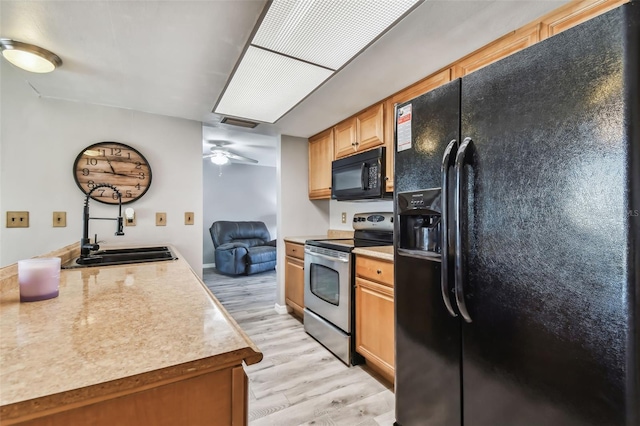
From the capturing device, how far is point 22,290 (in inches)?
33.6

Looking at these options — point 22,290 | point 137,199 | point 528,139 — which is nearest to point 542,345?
point 528,139

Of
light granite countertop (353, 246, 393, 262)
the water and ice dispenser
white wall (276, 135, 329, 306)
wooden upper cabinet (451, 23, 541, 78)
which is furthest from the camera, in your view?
white wall (276, 135, 329, 306)

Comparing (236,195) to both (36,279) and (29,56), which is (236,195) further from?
(36,279)

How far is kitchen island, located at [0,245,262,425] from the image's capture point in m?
0.45

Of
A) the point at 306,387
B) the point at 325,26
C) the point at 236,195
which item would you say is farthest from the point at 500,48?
the point at 236,195

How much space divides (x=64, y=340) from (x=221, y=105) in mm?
1960

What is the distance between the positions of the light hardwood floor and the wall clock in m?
1.68

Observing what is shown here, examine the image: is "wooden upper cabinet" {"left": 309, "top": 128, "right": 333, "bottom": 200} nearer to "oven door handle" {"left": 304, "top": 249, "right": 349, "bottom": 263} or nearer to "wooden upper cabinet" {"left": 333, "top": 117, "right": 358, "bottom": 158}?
"wooden upper cabinet" {"left": 333, "top": 117, "right": 358, "bottom": 158}

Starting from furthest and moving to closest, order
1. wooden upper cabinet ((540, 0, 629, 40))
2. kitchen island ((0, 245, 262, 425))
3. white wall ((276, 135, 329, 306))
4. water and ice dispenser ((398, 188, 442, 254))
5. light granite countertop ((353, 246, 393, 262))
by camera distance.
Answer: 1. white wall ((276, 135, 329, 306))
2. light granite countertop ((353, 246, 393, 262))
3. water and ice dispenser ((398, 188, 442, 254))
4. wooden upper cabinet ((540, 0, 629, 40))
5. kitchen island ((0, 245, 262, 425))

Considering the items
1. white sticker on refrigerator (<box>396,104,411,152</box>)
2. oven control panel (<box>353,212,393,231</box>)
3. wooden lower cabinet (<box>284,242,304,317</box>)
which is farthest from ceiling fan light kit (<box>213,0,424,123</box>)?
wooden lower cabinet (<box>284,242,304,317</box>)

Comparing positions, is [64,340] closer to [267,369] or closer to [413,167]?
[413,167]

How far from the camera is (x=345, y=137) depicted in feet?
8.96

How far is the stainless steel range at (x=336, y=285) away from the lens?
2.13 metres

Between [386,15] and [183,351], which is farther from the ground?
[386,15]
